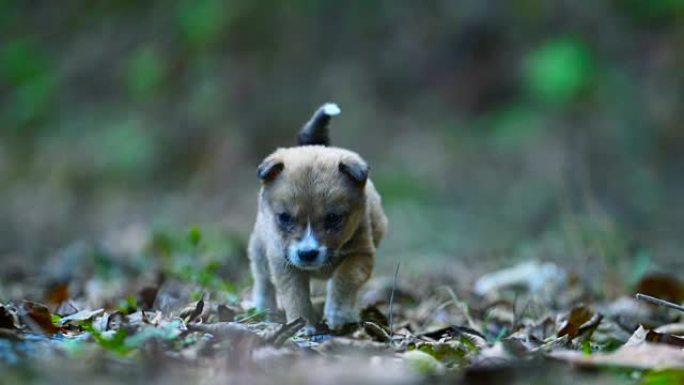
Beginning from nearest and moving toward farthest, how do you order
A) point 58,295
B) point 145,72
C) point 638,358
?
point 638,358
point 58,295
point 145,72

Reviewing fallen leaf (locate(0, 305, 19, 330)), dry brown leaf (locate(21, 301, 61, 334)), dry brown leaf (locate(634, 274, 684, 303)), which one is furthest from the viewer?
dry brown leaf (locate(634, 274, 684, 303))

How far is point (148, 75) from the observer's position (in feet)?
56.9

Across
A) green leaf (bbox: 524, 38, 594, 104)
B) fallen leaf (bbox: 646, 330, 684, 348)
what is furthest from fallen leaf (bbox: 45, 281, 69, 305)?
green leaf (bbox: 524, 38, 594, 104)

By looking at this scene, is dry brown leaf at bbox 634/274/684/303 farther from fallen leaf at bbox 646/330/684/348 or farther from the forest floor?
fallen leaf at bbox 646/330/684/348

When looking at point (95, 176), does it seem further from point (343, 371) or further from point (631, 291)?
point (343, 371)

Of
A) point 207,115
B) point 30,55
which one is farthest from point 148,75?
point 30,55

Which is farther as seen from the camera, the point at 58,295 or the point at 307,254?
the point at 58,295

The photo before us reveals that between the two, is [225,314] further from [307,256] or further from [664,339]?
[664,339]

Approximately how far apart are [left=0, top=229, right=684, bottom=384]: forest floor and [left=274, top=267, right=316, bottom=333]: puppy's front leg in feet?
0.63

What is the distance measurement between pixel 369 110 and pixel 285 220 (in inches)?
440

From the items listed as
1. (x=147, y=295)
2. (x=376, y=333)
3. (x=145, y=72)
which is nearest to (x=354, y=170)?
(x=376, y=333)

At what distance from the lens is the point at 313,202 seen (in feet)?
18.3

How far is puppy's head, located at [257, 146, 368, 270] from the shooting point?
5.53 metres

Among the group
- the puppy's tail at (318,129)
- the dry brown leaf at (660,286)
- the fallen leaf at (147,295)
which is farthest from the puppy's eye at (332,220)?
the dry brown leaf at (660,286)
